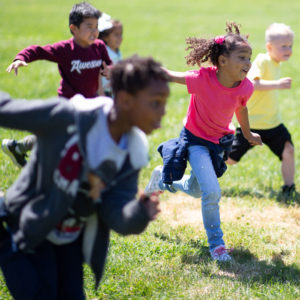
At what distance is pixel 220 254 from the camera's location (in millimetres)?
4262

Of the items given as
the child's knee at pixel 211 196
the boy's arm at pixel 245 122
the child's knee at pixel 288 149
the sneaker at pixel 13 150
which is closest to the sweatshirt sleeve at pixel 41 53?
the sneaker at pixel 13 150

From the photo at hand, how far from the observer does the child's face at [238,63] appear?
166 inches

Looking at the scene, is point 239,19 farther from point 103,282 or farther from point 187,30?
point 103,282

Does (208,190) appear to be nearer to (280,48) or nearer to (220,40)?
(220,40)

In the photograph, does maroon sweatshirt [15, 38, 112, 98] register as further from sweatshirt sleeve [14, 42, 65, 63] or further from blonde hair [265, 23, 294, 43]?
blonde hair [265, 23, 294, 43]

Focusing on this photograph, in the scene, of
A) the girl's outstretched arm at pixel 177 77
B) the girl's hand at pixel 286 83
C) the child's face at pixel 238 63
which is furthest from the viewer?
the girl's hand at pixel 286 83

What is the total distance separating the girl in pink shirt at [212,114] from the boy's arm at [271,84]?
728 mm

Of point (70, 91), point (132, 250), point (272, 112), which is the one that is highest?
point (70, 91)

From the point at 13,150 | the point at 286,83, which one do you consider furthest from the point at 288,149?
the point at 13,150

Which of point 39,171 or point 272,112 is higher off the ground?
point 39,171

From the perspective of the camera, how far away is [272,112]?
575cm

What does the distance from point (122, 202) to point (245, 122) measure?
222 centimetres

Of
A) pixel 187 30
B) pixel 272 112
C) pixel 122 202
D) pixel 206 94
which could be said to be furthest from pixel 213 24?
pixel 122 202

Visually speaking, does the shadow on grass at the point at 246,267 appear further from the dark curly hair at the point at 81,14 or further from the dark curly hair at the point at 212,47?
the dark curly hair at the point at 81,14
